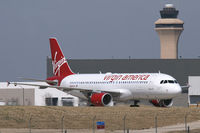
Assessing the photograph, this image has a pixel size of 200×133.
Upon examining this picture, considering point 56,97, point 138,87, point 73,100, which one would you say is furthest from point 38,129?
point 56,97

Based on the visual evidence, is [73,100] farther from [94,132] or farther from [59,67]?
[94,132]

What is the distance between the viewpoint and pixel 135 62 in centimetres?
15475

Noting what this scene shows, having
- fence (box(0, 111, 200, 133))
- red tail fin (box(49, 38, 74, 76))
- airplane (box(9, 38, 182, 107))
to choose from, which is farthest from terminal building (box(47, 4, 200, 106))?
fence (box(0, 111, 200, 133))

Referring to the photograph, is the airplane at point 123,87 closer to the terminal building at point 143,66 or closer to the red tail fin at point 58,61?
the red tail fin at point 58,61

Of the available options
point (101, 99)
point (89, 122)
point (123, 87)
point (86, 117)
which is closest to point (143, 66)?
point (123, 87)

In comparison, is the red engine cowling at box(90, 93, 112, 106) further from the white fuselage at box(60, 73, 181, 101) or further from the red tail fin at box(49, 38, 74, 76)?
the red tail fin at box(49, 38, 74, 76)

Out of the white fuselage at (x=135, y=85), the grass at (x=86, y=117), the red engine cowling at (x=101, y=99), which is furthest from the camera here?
the red engine cowling at (x=101, y=99)

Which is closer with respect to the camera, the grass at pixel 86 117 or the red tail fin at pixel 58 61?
the grass at pixel 86 117

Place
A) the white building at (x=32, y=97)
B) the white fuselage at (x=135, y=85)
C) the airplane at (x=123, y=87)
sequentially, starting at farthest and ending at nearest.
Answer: the white building at (x=32, y=97), the airplane at (x=123, y=87), the white fuselage at (x=135, y=85)

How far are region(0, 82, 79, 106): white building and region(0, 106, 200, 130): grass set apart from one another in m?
40.3

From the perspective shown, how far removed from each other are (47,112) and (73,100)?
42.3 meters

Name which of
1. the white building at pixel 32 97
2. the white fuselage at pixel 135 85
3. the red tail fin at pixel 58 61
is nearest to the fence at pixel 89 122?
the white fuselage at pixel 135 85

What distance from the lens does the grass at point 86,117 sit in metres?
59.8

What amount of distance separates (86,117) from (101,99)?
14.0 m
